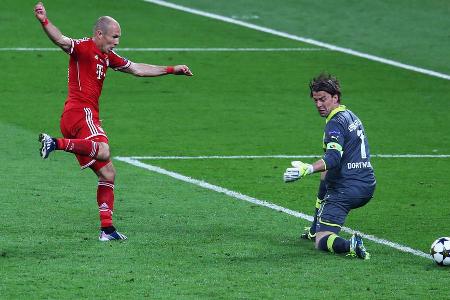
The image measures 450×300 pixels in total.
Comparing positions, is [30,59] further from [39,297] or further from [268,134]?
[39,297]

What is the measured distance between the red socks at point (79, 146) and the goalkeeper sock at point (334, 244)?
2.29 meters

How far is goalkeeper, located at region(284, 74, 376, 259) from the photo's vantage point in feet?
39.9

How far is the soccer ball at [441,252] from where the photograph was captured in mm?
11570

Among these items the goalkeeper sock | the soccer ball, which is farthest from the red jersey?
the soccer ball

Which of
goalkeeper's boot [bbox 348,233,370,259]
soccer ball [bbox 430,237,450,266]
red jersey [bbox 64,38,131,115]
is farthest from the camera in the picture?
red jersey [bbox 64,38,131,115]

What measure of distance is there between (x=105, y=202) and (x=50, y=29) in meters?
1.75

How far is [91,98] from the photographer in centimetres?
1292

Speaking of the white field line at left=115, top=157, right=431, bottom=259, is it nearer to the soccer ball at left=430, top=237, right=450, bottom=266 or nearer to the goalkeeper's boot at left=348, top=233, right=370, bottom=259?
the soccer ball at left=430, top=237, right=450, bottom=266

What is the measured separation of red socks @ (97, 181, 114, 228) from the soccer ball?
3100 mm

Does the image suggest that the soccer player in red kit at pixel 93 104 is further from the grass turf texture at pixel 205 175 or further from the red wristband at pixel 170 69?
the red wristband at pixel 170 69

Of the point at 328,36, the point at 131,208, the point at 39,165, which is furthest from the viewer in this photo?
the point at 328,36

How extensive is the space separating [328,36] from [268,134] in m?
9.11

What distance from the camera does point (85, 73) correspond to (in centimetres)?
1289

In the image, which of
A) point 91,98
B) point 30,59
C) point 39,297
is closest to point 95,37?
point 91,98
